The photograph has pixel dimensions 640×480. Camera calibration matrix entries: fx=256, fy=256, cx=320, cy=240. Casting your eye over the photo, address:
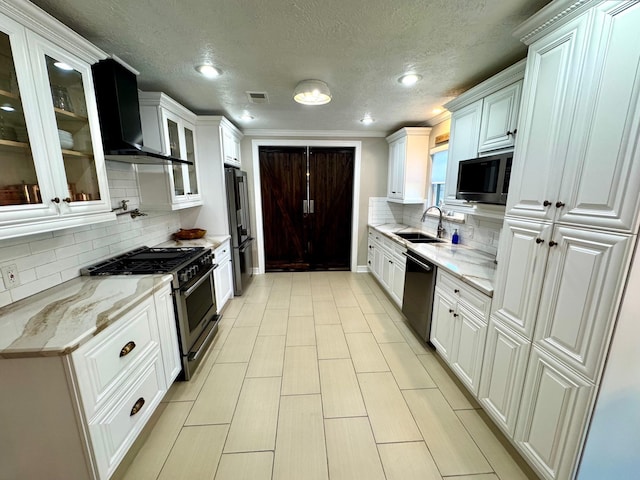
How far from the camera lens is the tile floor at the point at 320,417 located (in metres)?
1.45

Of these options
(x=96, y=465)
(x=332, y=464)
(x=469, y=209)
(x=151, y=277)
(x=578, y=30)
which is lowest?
(x=332, y=464)

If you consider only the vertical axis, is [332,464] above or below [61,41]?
below

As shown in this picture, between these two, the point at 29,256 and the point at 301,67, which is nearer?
the point at 29,256

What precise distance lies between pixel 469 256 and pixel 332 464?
1979mm

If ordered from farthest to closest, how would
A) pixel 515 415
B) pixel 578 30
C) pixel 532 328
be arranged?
pixel 515 415
pixel 532 328
pixel 578 30

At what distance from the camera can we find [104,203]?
1.67m

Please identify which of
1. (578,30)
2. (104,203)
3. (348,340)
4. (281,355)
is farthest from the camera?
(348,340)

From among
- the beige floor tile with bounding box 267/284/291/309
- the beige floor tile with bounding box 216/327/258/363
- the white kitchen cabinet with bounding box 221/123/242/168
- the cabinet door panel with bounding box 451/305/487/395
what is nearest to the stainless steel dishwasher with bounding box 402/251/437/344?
the cabinet door panel with bounding box 451/305/487/395

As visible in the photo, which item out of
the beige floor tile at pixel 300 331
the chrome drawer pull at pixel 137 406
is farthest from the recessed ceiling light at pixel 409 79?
the chrome drawer pull at pixel 137 406

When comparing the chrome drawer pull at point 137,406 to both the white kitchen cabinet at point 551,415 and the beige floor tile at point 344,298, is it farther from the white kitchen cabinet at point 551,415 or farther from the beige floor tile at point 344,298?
the beige floor tile at point 344,298

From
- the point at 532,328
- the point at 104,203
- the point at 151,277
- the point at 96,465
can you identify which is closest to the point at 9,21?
the point at 104,203

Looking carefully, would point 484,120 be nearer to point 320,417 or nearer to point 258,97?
point 258,97

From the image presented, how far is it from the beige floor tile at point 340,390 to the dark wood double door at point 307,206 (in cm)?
270

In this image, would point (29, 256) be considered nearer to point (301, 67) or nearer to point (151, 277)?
point (151, 277)
